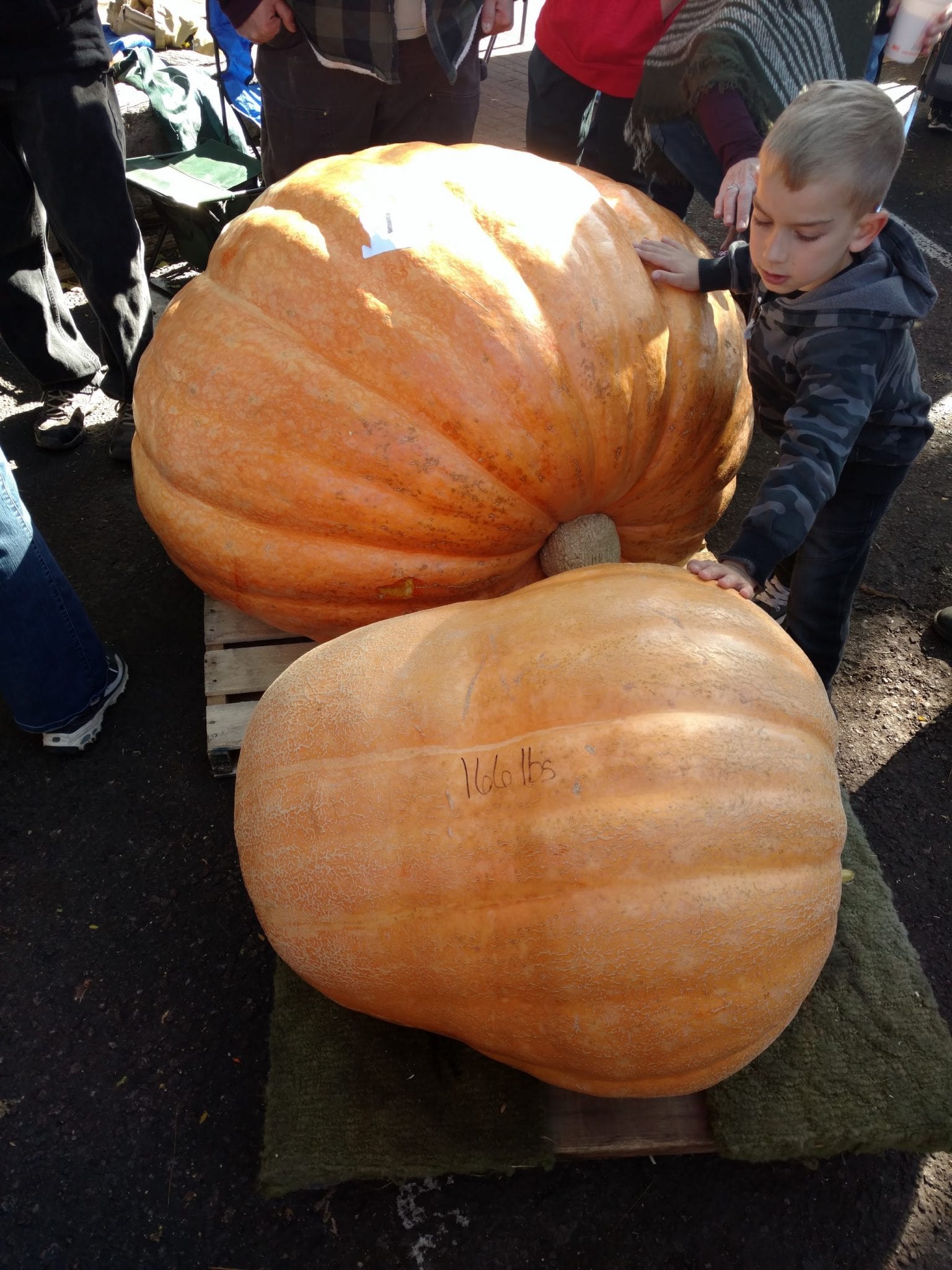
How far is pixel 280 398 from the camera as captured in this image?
1.91m

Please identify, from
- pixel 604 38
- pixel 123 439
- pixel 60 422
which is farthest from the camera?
pixel 60 422

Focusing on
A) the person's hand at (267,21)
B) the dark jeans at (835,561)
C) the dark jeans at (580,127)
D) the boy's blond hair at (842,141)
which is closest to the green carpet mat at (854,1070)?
the dark jeans at (835,561)

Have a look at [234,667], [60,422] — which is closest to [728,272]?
[234,667]

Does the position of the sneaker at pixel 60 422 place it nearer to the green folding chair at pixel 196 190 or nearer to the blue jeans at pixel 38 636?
the green folding chair at pixel 196 190

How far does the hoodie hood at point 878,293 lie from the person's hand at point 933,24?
0.88 meters

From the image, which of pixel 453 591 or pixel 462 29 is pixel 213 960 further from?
pixel 462 29

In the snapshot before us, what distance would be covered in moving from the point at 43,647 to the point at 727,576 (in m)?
1.85

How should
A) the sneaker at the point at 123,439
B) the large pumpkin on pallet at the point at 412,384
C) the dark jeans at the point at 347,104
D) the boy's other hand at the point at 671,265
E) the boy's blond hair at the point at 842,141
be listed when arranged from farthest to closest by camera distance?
the sneaker at the point at 123,439, the dark jeans at the point at 347,104, the boy's other hand at the point at 671,265, the large pumpkin on pallet at the point at 412,384, the boy's blond hair at the point at 842,141

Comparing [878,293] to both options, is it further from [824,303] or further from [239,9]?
[239,9]

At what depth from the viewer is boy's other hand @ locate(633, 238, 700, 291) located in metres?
2.09

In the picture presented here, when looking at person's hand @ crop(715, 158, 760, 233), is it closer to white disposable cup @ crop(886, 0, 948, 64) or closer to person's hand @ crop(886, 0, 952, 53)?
white disposable cup @ crop(886, 0, 948, 64)

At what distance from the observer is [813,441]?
1.91 metres

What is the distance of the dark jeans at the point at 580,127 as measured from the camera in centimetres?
350

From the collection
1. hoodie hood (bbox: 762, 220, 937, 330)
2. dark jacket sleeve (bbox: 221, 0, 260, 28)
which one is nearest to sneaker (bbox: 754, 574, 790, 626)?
hoodie hood (bbox: 762, 220, 937, 330)
